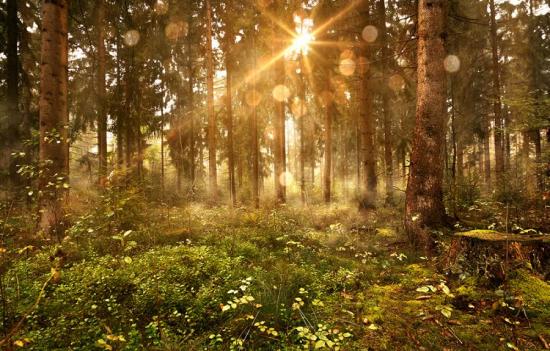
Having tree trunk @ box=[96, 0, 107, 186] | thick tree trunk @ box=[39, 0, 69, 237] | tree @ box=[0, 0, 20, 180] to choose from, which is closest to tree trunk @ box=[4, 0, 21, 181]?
tree @ box=[0, 0, 20, 180]

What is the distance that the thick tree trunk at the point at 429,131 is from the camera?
595cm

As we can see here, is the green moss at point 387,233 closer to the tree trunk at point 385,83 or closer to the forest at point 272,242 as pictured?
the forest at point 272,242

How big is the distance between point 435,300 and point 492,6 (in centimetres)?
1856

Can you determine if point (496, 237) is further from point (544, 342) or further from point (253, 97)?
point (253, 97)

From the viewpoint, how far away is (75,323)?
331 cm

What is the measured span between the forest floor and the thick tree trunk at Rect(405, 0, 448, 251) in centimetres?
61

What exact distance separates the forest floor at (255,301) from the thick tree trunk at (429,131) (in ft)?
2.00

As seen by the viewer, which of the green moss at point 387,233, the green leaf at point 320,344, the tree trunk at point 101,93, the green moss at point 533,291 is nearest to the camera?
the green leaf at point 320,344

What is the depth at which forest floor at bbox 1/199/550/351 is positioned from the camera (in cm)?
304

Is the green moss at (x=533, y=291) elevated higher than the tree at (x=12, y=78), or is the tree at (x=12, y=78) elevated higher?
the tree at (x=12, y=78)

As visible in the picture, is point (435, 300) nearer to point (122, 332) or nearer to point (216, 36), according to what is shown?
point (122, 332)

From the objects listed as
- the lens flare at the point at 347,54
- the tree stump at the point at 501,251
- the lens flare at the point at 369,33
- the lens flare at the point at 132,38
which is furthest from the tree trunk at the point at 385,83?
the lens flare at the point at 132,38

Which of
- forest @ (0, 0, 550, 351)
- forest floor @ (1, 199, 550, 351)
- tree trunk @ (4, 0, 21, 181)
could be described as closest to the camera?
forest floor @ (1, 199, 550, 351)

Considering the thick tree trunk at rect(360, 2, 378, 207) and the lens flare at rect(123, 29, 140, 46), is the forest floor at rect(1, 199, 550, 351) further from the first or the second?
the lens flare at rect(123, 29, 140, 46)
